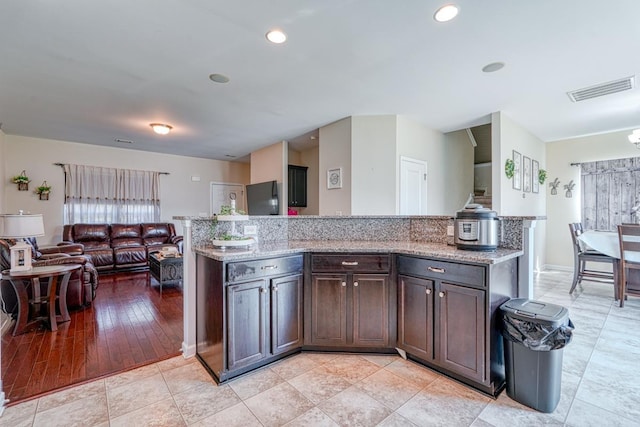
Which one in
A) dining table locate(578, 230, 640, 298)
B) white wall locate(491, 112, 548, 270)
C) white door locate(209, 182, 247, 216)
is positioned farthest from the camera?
white door locate(209, 182, 247, 216)

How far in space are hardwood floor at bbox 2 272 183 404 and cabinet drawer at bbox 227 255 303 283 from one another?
1.07m

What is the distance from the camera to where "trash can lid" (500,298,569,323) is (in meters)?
1.74

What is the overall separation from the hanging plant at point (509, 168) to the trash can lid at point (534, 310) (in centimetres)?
294

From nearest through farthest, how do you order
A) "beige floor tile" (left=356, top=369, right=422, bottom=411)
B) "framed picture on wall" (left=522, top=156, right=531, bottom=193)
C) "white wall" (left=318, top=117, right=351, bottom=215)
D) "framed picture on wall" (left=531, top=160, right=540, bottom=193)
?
"beige floor tile" (left=356, top=369, right=422, bottom=411) → "white wall" (left=318, top=117, right=351, bottom=215) → "framed picture on wall" (left=522, top=156, right=531, bottom=193) → "framed picture on wall" (left=531, top=160, right=540, bottom=193)

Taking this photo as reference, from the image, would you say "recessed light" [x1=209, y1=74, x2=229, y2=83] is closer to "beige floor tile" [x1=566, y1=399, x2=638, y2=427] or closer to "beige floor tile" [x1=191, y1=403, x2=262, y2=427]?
"beige floor tile" [x1=191, y1=403, x2=262, y2=427]

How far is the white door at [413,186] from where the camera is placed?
14.5 ft

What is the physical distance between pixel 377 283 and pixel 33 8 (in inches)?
125

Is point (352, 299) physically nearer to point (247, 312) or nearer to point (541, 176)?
point (247, 312)

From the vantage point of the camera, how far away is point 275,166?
6.15 m

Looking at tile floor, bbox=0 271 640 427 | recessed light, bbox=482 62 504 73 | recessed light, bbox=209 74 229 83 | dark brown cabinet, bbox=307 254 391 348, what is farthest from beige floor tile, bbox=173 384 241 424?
recessed light, bbox=482 62 504 73

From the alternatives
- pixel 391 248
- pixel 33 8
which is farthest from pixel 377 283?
pixel 33 8

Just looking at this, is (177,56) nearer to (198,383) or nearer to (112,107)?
(112,107)

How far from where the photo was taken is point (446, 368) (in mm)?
2090

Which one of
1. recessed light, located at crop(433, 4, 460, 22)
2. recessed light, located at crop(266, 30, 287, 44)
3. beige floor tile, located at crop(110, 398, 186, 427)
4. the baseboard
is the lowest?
beige floor tile, located at crop(110, 398, 186, 427)
